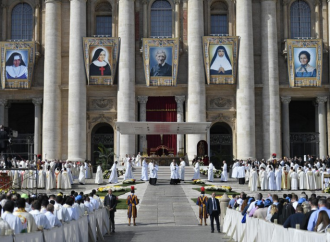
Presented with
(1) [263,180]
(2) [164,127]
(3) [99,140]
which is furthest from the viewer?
(3) [99,140]

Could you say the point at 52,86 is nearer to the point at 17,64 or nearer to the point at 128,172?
the point at 17,64

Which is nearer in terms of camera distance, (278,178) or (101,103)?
(278,178)

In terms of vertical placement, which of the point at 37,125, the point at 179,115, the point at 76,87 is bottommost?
the point at 37,125

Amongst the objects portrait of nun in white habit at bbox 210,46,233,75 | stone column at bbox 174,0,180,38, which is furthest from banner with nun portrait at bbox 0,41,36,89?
portrait of nun in white habit at bbox 210,46,233,75

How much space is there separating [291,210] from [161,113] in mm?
37363

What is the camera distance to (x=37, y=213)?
1330 centimetres

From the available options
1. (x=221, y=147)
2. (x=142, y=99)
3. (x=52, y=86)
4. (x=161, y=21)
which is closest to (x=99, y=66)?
(x=52, y=86)

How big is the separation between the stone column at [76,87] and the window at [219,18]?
1190cm

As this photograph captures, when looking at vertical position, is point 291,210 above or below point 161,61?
below

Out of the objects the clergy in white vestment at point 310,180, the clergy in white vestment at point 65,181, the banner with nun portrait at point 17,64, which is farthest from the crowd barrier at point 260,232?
the banner with nun portrait at point 17,64

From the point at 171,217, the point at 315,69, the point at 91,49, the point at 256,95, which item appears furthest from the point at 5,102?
the point at 171,217

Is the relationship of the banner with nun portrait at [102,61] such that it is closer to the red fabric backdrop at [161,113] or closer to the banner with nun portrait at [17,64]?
the red fabric backdrop at [161,113]

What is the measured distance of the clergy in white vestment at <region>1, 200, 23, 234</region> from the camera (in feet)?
39.2

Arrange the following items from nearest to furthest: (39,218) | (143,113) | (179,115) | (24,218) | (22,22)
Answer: (24,218), (39,218), (179,115), (143,113), (22,22)
